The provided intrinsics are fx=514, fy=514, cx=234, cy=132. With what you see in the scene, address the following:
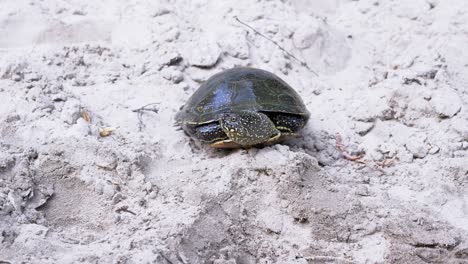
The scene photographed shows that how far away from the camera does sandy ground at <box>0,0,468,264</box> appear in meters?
2.76

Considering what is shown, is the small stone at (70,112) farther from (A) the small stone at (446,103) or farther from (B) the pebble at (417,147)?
(A) the small stone at (446,103)

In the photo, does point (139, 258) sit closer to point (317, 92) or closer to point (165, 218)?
point (165, 218)

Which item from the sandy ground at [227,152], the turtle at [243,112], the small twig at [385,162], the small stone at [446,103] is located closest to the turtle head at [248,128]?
the turtle at [243,112]

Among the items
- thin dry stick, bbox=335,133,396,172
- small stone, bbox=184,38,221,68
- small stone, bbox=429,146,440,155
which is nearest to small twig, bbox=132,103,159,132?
small stone, bbox=184,38,221,68

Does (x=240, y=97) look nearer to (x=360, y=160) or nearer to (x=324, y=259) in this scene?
(x=360, y=160)

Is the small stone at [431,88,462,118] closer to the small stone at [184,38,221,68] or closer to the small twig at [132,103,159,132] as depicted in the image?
the small stone at [184,38,221,68]

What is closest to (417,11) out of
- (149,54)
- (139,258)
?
(149,54)

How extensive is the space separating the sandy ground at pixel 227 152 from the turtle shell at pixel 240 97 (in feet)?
0.89

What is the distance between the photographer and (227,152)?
3.55 metres

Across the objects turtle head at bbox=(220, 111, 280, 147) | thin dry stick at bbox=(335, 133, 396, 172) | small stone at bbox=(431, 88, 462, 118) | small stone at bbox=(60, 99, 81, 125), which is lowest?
thin dry stick at bbox=(335, 133, 396, 172)

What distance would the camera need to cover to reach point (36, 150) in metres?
3.19

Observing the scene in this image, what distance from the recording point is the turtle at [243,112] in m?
3.31

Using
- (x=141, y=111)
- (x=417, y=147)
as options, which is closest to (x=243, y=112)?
(x=141, y=111)

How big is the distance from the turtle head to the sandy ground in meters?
0.11
